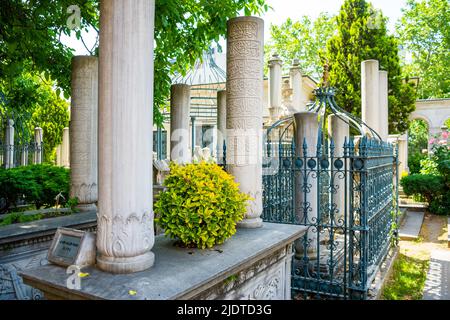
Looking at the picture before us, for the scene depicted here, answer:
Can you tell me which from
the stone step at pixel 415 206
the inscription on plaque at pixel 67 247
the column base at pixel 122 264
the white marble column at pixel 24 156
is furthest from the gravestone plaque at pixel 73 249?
the stone step at pixel 415 206

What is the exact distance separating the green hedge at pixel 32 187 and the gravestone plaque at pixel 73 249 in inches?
161

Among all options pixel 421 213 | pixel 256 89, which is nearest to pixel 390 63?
pixel 421 213

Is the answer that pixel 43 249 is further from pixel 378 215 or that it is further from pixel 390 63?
pixel 390 63

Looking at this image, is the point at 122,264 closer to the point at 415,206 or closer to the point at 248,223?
the point at 248,223

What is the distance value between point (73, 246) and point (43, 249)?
1759 millimetres

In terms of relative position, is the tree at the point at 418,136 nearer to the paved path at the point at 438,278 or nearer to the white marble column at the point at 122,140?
the paved path at the point at 438,278

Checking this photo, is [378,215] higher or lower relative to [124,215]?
lower

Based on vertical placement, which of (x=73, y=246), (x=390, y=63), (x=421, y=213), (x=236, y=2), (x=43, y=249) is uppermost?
(x=390, y=63)

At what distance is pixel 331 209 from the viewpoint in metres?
4.75

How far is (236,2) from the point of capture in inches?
231

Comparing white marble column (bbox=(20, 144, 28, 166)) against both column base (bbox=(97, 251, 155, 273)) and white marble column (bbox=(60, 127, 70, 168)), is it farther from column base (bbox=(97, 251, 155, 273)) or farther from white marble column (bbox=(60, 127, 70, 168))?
column base (bbox=(97, 251, 155, 273))

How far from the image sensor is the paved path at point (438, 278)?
17.9 ft
